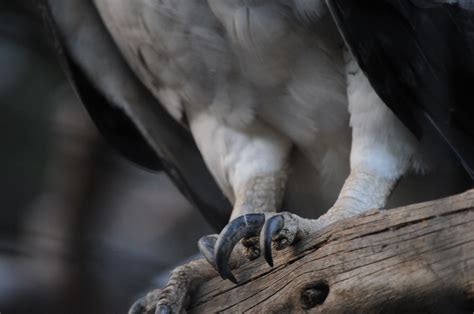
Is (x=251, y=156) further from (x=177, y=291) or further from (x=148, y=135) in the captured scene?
(x=177, y=291)

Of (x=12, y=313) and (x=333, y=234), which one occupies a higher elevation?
(x=12, y=313)

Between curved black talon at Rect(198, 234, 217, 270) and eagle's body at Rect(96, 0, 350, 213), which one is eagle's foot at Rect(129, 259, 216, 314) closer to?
curved black talon at Rect(198, 234, 217, 270)

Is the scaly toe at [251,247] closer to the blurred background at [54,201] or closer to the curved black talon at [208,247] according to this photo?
the curved black talon at [208,247]

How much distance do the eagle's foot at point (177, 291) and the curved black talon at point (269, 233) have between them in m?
0.30

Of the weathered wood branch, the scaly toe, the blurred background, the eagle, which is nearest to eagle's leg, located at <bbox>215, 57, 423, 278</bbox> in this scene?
the eagle

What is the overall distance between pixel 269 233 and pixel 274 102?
696mm

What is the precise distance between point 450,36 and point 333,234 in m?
0.68

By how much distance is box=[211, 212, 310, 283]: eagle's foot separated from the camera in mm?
2383

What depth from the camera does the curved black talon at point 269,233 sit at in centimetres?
233

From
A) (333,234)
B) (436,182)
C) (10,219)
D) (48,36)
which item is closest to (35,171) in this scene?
(10,219)

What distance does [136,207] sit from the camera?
4.75 m

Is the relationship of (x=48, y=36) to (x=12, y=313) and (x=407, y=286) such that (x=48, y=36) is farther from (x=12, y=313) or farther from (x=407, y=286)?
(x=407, y=286)

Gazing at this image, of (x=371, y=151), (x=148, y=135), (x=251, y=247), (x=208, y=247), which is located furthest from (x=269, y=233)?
(x=148, y=135)

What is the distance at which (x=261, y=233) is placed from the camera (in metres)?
2.41
